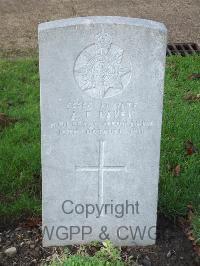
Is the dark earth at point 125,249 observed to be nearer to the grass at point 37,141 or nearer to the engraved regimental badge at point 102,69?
the grass at point 37,141

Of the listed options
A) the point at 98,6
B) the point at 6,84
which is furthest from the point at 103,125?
the point at 98,6

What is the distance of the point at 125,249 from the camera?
13.0 ft

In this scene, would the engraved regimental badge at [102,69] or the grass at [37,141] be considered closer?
the engraved regimental badge at [102,69]

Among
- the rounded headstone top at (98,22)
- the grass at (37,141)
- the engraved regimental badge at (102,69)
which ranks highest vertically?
the rounded headstone top at (98,22)

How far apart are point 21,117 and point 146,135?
6.66 feet

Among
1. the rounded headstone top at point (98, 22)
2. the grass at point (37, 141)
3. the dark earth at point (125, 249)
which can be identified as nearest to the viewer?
the rounded headstone top at point (98, 22)

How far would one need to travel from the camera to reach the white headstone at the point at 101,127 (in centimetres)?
335

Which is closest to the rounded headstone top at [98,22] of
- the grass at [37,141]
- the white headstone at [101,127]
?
the white headstone at [101,127]

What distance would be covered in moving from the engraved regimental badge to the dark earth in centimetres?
107

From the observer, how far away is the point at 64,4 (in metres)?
8.48

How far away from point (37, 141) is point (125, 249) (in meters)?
1.42

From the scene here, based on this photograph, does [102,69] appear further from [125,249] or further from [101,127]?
[125,249]

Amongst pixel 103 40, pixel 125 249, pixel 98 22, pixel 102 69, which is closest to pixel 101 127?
pixel 102 69

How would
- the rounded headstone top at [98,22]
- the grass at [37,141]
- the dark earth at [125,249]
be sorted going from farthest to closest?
1. the grass at [37,141]
2. the dark earth at [125,249]
3. the rounded headstone top at [98,22]
